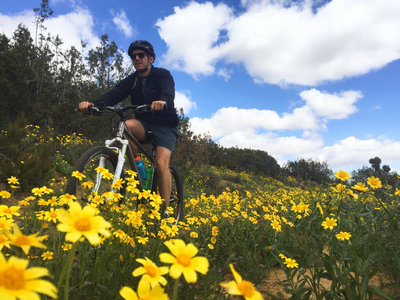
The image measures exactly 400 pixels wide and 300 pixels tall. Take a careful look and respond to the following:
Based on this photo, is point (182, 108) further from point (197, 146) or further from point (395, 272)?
point (395, 272)

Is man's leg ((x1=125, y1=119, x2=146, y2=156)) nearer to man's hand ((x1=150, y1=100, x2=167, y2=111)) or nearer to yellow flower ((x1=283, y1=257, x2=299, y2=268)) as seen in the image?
man's hand ((x1=150, y1=100, x2=167, y2=111))

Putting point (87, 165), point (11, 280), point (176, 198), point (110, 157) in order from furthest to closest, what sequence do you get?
point (176, 198), point (110, 157), point (87, 165), point (11, 280)

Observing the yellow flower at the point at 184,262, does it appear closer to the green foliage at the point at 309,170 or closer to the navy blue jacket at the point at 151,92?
the navy blue jacket at the point at 151,92

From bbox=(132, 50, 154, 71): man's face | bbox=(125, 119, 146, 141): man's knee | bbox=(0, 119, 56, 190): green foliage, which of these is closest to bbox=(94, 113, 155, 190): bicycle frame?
bbox=(125, 119, 146, 141): man's knee

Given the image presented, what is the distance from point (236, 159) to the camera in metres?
18.4

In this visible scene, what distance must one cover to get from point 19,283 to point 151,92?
10.8 ft

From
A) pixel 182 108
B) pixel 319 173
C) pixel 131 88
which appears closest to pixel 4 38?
pixel 182 108

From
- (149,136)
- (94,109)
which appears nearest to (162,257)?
(94,109)

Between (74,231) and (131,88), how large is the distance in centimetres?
338

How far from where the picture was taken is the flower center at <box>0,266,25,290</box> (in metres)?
0.50

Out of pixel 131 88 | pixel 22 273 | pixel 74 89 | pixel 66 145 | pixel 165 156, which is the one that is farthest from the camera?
pixel 74 89

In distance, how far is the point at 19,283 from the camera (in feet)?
1.65

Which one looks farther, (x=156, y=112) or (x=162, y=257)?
(x=156, y=112)

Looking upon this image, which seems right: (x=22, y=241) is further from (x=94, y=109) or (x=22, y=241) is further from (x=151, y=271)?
(x=94, y=109)
